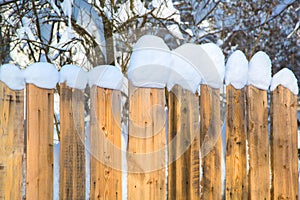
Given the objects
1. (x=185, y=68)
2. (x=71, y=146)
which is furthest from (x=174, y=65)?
(x=71, y=146)

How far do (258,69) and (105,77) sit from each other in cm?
110

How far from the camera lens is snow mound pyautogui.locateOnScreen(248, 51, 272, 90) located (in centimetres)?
294

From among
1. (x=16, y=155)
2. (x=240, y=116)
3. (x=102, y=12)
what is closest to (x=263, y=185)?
(x=240, y=116)

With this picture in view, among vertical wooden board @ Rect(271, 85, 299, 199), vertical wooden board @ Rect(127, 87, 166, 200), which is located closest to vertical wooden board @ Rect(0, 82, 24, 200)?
vertical wooden board @ Rect(127, 87, 166, 200)

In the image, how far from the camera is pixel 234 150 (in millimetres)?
2867

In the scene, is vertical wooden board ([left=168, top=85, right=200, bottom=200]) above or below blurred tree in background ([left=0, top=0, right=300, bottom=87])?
below

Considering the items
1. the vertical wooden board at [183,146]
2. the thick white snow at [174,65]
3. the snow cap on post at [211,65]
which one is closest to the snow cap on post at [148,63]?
the thick white snow at [174,65]

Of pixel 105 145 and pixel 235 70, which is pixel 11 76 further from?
pixel 235 70

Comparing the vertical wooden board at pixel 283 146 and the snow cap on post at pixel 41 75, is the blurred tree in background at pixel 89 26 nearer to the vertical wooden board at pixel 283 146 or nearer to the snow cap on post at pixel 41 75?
the snow cap on post at pixel 41 75

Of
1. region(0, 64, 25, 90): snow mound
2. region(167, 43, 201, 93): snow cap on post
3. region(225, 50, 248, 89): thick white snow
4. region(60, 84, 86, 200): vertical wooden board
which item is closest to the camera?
region(0, 64, 25, 90): snow mound

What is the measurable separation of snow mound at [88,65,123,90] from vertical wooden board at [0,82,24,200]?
416 mm

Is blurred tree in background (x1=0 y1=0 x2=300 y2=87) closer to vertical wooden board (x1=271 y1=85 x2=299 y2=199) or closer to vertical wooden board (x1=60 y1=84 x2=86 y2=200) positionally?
vertical wooden board (x1=60 y1=84 x2=86 y2=200)

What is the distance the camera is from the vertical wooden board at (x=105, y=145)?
246cm

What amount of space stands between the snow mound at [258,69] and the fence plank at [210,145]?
329mm
